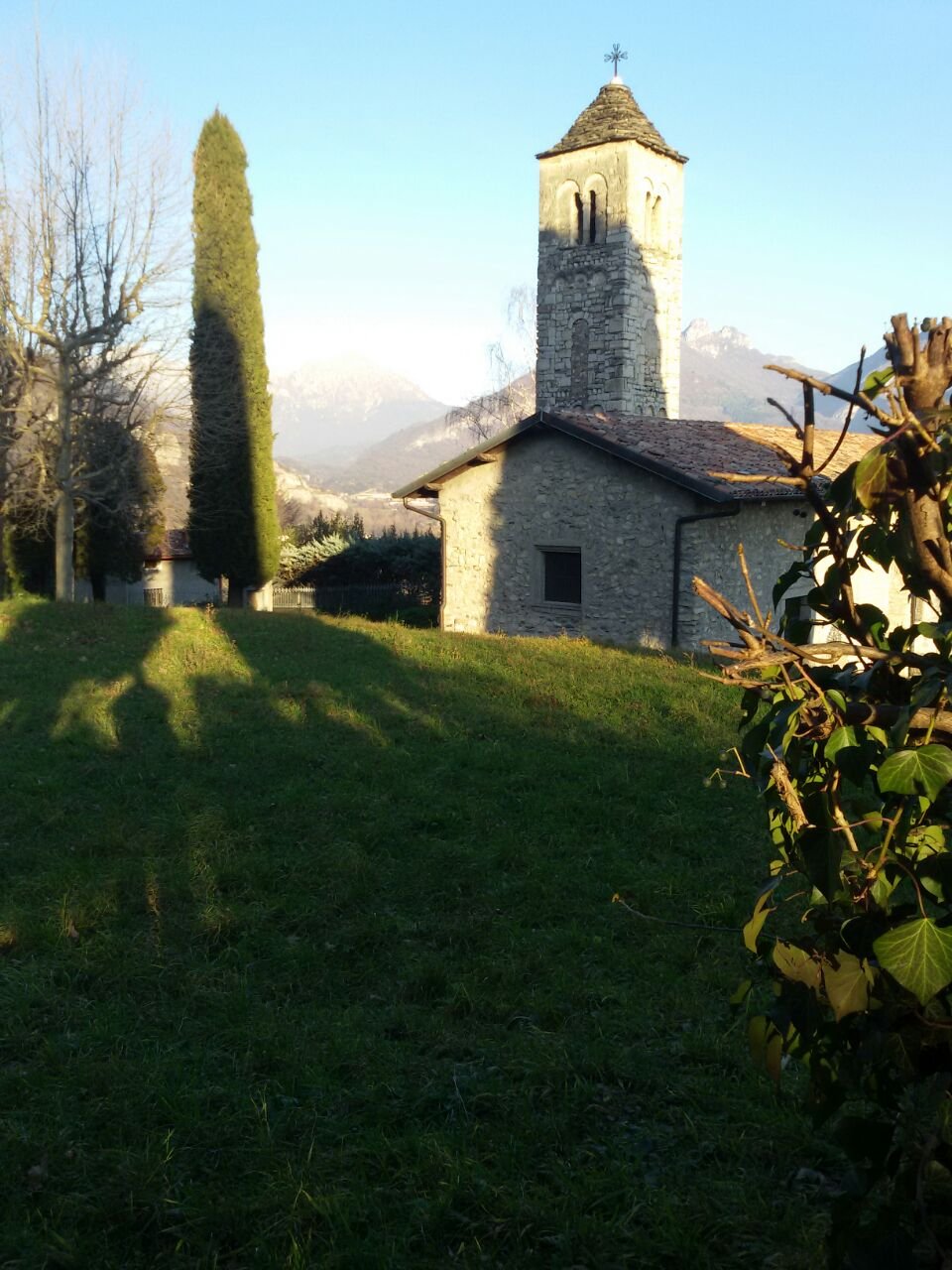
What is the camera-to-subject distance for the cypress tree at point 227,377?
2770cm

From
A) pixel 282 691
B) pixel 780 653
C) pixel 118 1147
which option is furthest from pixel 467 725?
pixel 780 653

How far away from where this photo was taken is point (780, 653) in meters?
2.08

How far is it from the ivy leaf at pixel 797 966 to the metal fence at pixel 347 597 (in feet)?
85.4

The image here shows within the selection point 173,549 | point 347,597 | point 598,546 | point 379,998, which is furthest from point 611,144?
point 379,998

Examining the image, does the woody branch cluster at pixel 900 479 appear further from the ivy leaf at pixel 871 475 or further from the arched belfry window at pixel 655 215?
the arched belfry window at pixel 655 215

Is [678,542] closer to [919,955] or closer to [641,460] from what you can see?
[641,460]

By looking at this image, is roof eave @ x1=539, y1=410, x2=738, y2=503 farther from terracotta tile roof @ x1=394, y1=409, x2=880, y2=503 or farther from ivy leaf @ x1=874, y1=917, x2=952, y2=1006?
ivy leaf @ x1=874, y1=917, x2=952, y2=1006

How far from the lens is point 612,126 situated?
29859 millimetres

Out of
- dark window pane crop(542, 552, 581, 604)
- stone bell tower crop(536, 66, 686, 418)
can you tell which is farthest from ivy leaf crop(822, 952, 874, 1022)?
stone bell tower crop(536, 66, 686, 418)

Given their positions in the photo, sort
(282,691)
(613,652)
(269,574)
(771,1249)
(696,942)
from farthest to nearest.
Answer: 1. (269,574)
2. (613,652)
3. (282,691)
4. (696,942)
5. (771,1249)

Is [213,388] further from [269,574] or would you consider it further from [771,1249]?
[771,1249]

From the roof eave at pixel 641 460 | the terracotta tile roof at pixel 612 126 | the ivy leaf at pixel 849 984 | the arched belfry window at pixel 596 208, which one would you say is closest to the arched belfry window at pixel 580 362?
the arched belfry window at pixel 596 208

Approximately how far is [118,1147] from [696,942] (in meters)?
3.07

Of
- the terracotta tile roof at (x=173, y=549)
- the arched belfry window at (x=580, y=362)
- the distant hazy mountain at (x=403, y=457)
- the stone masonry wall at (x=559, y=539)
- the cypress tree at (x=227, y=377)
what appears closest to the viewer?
the stone masonry wall at (x=559, y=539)
